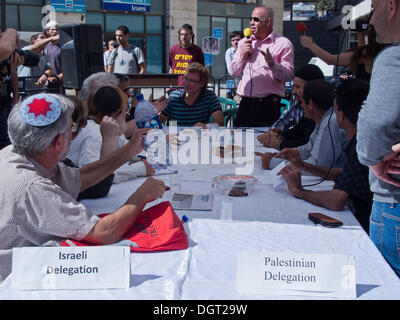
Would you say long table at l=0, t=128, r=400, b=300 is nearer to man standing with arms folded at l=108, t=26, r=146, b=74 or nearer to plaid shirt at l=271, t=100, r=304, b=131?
plaid shirt at l=271, t=100, r=304, b=131

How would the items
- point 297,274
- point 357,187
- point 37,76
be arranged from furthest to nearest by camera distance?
point 37,76, point 357,187, point 297,274

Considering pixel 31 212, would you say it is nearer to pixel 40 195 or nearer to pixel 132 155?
pixel 40 195

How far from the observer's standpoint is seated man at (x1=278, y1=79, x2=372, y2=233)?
1962mm

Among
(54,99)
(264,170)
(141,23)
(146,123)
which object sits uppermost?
(141,23)

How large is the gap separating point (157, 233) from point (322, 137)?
1475 millimetres

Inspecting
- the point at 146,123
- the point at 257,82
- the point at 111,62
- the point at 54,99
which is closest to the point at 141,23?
the point at 111,62

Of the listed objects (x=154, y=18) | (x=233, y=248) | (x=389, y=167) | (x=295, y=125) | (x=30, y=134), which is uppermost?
(x=154, y=18)

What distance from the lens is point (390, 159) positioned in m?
1.42

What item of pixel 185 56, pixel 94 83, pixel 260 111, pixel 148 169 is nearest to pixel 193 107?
pixel 260 111

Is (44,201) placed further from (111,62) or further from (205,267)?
(111,62)

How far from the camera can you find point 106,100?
2701 millimetres

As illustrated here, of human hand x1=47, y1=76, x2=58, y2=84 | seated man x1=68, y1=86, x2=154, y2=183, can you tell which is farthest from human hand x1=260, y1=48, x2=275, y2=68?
human hand x1=47, y1=76, x2=58, y2=84

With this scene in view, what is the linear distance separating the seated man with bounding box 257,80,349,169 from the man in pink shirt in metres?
1.31
